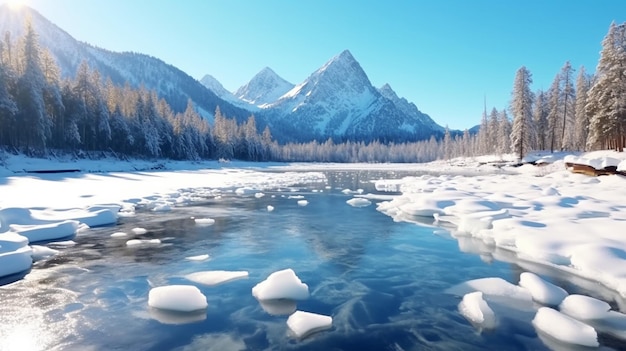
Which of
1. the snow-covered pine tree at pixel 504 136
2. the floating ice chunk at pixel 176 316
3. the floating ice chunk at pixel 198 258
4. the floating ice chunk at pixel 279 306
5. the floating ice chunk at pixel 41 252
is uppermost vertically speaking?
the snow-covered pine tree at pixel 504 136

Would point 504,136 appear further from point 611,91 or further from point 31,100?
point 31,100

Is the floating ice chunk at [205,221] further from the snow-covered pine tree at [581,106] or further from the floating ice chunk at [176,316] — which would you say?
the snow-covered pine tree at [581,106]

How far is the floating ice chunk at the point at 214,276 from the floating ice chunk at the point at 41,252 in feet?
15.6

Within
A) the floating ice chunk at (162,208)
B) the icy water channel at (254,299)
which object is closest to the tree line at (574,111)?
the icy water channel at (254,299)

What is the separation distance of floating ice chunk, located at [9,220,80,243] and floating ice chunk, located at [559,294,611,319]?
14.8 meters

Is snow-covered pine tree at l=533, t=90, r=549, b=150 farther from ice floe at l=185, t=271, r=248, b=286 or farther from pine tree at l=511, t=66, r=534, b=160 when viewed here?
ice floe at l=185, t=271, r=248, b=286

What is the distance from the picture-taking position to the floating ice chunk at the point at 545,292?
23.6ft

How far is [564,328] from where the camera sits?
5.82 m

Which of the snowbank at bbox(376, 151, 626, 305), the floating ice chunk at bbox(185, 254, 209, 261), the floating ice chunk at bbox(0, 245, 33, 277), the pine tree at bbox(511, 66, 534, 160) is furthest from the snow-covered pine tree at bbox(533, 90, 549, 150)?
the floating ice chunk at bbox(0, 245, 33, 277)

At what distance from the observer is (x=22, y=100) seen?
155 ft

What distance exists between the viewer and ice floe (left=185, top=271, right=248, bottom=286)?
8.47 m

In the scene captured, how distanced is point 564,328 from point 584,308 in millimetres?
1075

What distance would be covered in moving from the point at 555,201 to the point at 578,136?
58754 millimetres

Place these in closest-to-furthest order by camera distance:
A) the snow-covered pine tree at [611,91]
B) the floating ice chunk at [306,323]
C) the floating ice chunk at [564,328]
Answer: the floating ice chunk at [564,328] < the floating ice chunk at [306,323] < the snow-covered pine tree at [611,91]
